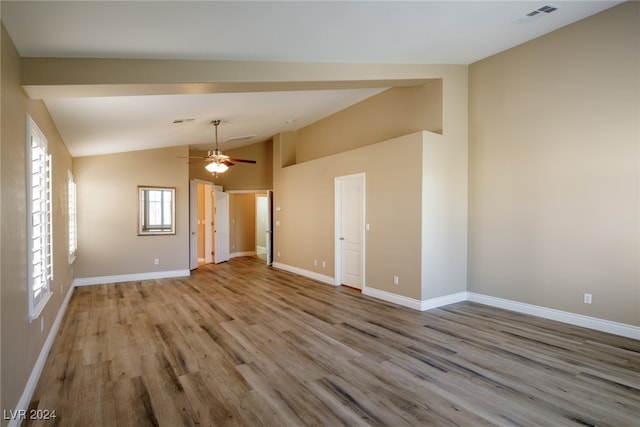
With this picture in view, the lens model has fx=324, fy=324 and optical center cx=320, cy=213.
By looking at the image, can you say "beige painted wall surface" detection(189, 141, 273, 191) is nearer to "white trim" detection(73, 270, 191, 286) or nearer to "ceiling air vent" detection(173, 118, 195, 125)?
"white trim" detection(73, 270, 191, 286)

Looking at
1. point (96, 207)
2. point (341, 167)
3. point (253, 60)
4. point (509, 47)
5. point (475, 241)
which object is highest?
point (509, 47)

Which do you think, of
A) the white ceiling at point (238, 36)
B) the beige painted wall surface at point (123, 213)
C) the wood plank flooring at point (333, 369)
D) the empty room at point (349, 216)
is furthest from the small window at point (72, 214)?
the wood plank flooring at point (333, 369)

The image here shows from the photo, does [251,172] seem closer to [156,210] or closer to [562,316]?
[156,210]

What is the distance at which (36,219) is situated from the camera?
3012 mm

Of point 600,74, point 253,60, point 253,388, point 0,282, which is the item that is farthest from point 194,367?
point 600,74

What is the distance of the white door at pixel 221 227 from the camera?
9594 millimetres

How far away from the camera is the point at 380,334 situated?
391 centimetres

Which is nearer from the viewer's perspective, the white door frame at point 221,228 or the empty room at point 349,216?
the empty room at point 349,216

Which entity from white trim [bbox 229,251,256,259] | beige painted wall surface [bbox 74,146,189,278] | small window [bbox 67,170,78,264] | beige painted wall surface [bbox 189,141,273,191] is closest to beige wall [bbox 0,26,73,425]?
small window [bbox 67,170,78,264]

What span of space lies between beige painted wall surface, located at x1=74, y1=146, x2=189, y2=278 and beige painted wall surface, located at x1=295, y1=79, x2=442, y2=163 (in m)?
3.20

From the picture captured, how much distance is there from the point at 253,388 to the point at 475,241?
4093mm

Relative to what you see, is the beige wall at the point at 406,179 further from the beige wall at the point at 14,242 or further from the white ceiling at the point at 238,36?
the beige wall at the point at 14,242

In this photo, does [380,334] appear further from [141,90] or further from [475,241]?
[141,90]

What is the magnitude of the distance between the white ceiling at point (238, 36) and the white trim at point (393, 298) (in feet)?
11.3
